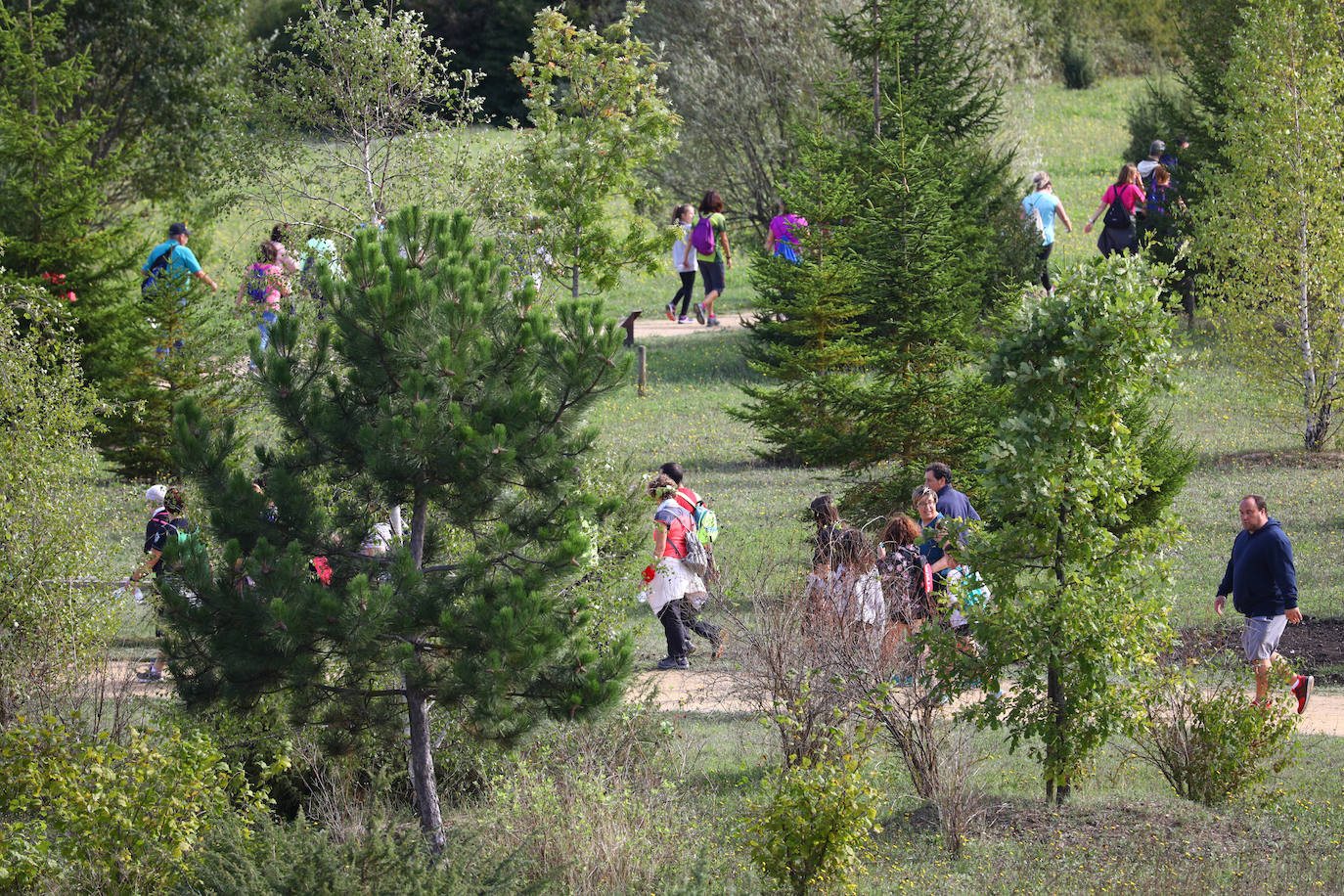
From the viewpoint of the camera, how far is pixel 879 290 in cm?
1360

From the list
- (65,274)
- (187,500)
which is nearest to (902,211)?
(187,500)

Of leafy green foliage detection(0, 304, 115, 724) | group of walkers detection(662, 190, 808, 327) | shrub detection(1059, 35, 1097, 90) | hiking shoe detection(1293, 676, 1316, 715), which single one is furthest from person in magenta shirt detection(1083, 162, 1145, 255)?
shrub detection(1059, 35, 1097, 90)

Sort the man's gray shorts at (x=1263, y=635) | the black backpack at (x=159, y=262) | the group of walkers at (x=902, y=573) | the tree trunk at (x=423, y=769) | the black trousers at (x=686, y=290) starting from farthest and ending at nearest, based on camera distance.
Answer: the black trousers at (x=686, y=290) → the black backpack at (x=159, y=262) → the man's gray shorts at (x=1263, y=635) → the group of walkers at (x=902, y=573) → the tree trunk at (x=423, y=769)

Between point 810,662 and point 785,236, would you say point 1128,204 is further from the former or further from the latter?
point 810,662

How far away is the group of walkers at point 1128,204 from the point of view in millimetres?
20484

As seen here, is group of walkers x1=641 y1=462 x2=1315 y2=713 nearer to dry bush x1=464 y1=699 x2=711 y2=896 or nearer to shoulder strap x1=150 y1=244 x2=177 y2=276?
dry bush x1=464 y1=699 x2=711 y2=896

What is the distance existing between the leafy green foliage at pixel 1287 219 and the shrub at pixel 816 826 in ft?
39.1

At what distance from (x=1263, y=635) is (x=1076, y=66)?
40.6 metres

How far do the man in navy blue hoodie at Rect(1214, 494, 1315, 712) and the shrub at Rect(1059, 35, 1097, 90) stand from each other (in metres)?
39.7

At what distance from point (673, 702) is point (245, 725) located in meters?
3.35

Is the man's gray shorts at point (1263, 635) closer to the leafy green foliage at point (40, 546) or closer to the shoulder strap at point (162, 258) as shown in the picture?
the leafy green foliage at point (40, 546)

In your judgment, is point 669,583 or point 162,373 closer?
point 669,583

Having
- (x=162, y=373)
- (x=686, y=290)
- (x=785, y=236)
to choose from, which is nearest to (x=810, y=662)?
(x=162, y=373)

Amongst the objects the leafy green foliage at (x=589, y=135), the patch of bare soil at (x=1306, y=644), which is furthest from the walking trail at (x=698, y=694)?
the leafy green foliage at (x=589, y=135)
